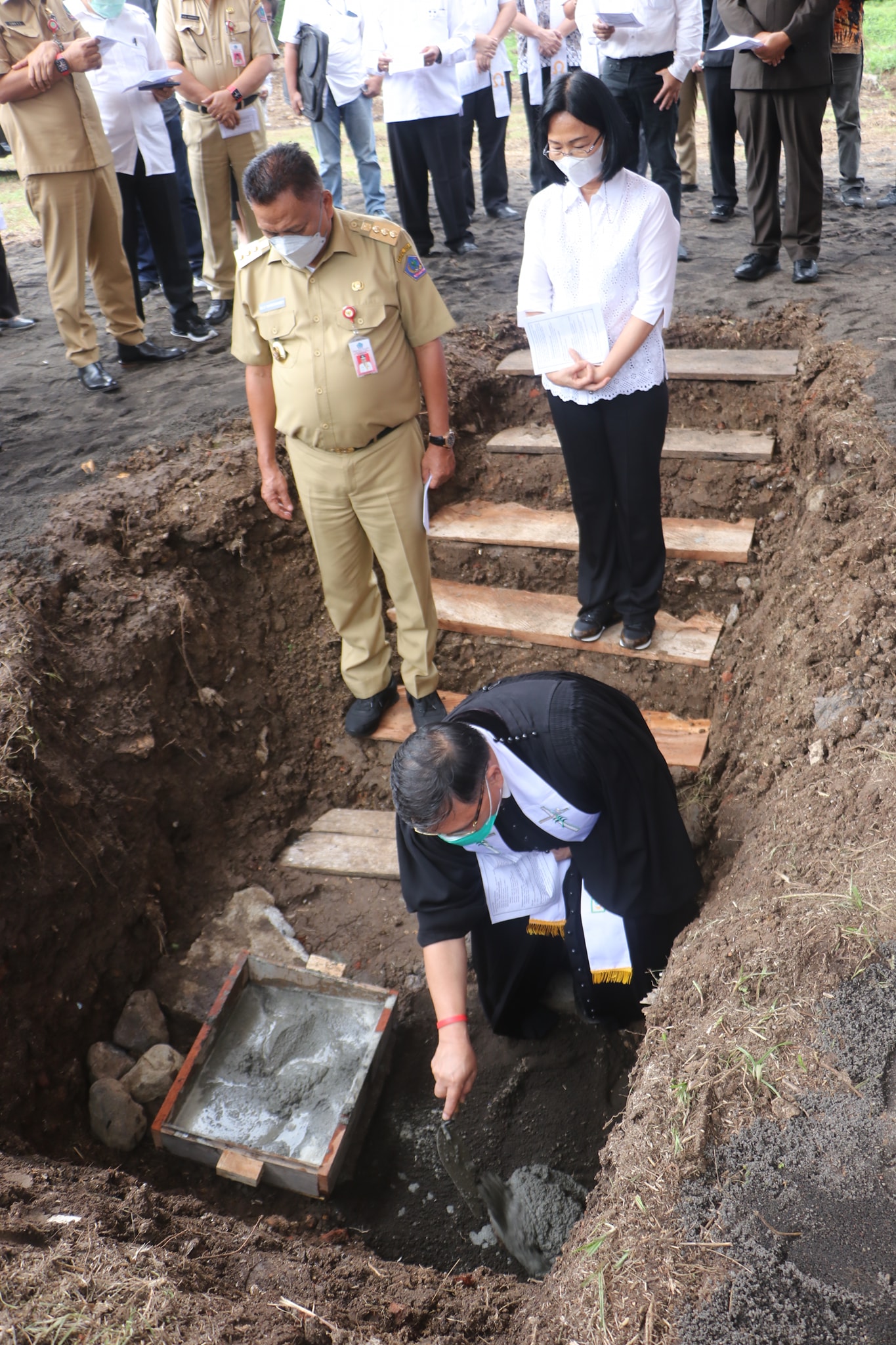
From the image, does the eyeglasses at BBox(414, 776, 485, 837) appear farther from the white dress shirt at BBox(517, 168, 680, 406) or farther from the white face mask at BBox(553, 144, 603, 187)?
the white face mask at BBox(553, 144, 603, 187)

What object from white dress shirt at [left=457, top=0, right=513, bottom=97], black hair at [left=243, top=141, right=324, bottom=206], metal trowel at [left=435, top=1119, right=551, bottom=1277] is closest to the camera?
metal trowel at [left=435, top=1119, right=551, bottom=1277]

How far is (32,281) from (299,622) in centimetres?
537

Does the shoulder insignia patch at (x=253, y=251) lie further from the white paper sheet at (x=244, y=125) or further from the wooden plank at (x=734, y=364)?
the white paper sheet at (x=244, y=125)

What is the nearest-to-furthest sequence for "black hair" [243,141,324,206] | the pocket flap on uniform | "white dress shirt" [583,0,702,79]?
"black hair" [243,141,324,206] < the pocket flap on uniform < "white dress shirt" [583,0,702,79]

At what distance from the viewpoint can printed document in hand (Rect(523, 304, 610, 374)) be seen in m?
3.22

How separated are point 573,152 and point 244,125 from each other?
3.42 meters

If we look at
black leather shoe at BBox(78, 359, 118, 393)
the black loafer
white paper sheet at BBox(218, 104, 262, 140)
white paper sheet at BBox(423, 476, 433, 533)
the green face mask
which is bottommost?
the black loafer

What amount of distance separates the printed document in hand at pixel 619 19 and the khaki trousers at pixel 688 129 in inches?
117

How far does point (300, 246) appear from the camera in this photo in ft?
10.1

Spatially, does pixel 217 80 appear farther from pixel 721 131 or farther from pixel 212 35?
pixel 721 131

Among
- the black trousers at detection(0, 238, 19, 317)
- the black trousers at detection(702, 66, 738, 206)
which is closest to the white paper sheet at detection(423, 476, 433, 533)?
the black trousers at detection(702, 66, 738, 206)

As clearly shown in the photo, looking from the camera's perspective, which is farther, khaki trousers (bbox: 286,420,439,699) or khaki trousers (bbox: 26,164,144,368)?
khaki trousers (bbox: 26,164,144,368)

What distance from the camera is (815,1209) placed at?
5.12 ft

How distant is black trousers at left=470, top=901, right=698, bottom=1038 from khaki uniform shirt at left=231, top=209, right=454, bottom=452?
187 centimetres
